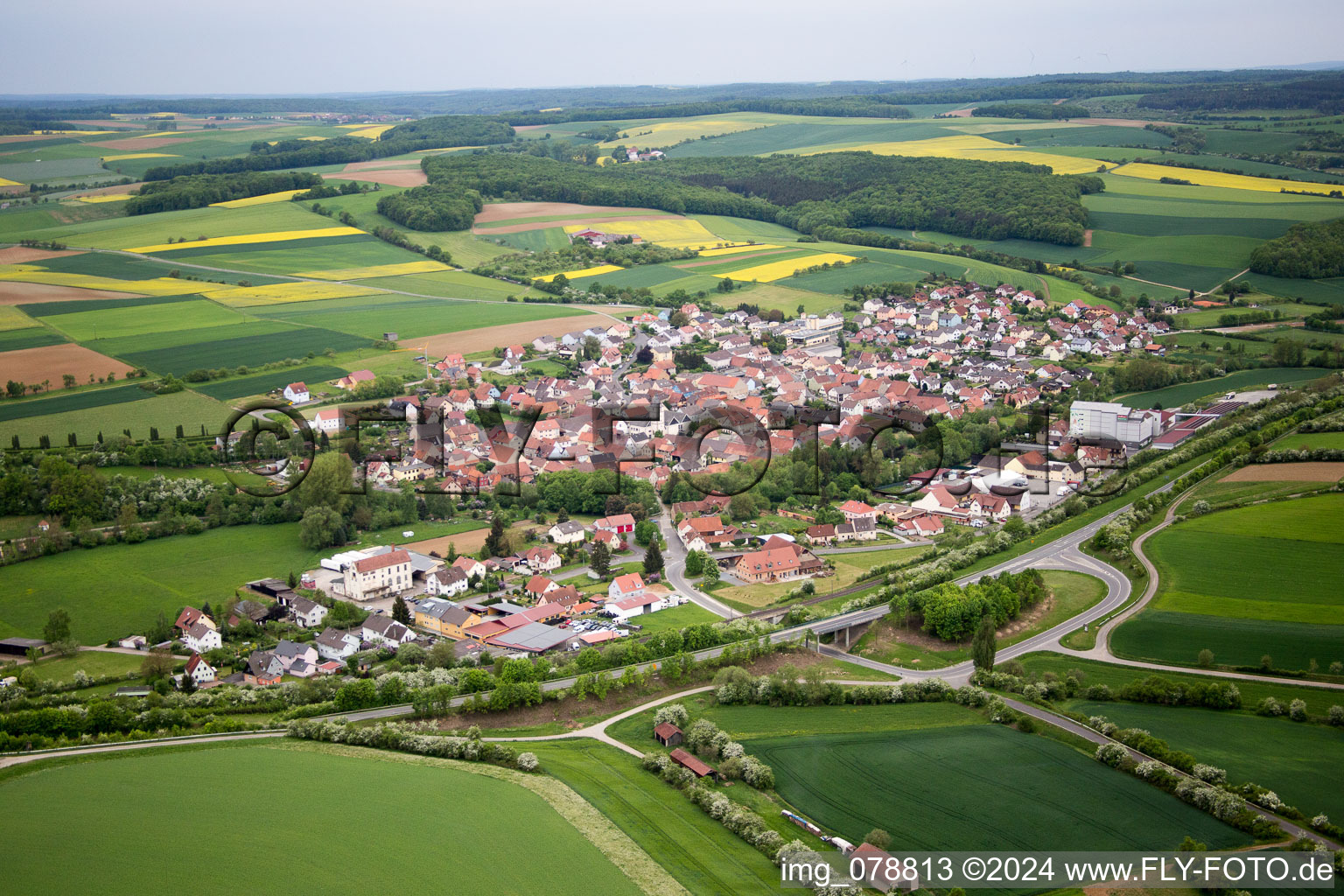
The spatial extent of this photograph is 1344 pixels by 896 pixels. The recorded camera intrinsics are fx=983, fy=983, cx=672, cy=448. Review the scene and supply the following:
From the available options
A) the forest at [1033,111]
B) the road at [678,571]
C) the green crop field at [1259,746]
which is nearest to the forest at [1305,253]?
the road at [678,571]

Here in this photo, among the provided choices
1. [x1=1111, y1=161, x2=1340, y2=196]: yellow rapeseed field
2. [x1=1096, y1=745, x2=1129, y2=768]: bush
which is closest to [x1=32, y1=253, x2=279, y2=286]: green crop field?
[x1=1096, y1=745, x2=1129, y2=768]: bush

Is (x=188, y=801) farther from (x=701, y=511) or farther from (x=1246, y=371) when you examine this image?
(x=1246, y=371)

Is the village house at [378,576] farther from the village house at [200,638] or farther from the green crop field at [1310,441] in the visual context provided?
the green crop field at [1310,441]

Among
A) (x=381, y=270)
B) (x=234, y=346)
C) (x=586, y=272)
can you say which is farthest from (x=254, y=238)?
(x=234, y=346)

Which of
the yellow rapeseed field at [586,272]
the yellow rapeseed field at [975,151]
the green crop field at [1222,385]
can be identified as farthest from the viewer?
the yellow rapeseed field at [975,151]

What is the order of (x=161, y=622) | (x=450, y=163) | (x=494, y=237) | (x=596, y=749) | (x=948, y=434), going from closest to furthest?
(x=596, y=749), (x=161, y=622), (x=948, y=434), (x=494, y=237), (x=450, y=163)

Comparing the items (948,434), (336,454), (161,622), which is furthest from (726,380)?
(161,622)
